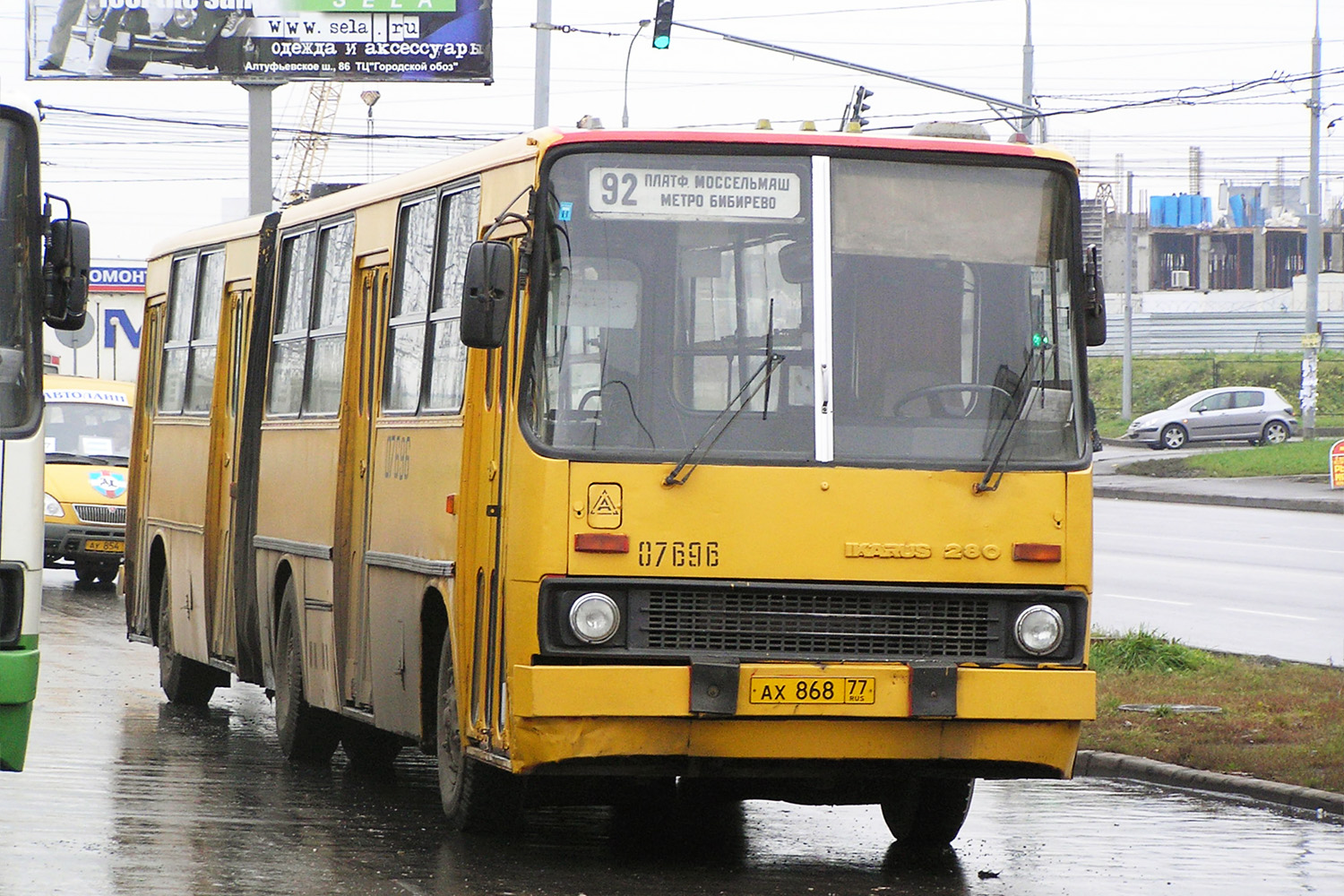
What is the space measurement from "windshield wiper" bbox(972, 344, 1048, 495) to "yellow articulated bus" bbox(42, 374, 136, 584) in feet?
53.4

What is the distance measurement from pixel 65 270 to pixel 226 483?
586cm

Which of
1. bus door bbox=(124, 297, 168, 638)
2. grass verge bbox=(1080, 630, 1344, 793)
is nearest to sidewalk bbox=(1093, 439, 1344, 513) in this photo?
grass verge bbox=(1080, 630, 1344, 793)

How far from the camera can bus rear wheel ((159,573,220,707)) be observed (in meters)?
15.4

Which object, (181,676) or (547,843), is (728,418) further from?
(181,676)

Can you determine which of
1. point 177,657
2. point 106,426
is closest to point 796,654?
point 177,657

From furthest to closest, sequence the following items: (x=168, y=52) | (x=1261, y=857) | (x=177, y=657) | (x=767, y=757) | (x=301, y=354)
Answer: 1. (x=168, y=52)
2. (x=177, y=657)
3. (x=301, y=354)
4. (x=1261, y=857)
5. (x=767, y=757)

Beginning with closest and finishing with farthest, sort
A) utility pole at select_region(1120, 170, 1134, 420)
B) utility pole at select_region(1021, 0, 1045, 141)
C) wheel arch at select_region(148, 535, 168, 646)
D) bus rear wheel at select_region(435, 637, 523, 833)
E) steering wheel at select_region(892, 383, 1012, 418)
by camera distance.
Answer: steering wheel at select_region(892, 383, 1012, 418) → bus rear wheel at select_region(435, 637, 523, 833) → wheel arch at select_region(148, 535, 168, 646) → utility pole at select_region(1021, 0, 1045, 141) → utility pole at select_region(1120, 170, 1134, 420)

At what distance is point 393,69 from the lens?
3456 centimetres

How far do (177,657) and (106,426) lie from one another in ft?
37.7

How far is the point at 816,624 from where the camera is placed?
877 centimetres

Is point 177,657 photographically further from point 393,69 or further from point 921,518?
point 393,69

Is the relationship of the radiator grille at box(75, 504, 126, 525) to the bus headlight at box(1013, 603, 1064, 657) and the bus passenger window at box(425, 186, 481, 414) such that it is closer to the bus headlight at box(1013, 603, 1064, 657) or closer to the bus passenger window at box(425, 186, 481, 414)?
the bus passenger window at box(425, 186, 481, 414)

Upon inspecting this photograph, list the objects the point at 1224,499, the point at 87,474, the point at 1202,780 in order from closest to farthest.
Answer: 1. the point at 1202,780
2. the point at 87,474
3. the point at 1224,499

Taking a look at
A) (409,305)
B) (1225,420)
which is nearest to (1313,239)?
(1225,420)
